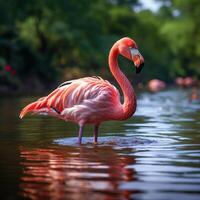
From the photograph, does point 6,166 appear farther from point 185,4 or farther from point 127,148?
point 185,4

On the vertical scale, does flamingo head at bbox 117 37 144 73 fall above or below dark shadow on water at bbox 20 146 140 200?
above

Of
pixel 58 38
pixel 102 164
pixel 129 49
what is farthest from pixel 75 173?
pixel 58 38

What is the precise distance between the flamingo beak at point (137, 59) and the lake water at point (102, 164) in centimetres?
105

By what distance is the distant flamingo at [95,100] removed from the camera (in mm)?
8938

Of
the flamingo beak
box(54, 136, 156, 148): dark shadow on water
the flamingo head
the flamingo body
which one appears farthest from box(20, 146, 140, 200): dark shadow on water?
the flamingo head

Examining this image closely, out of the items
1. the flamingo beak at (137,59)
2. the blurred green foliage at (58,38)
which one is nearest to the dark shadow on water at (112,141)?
the flamingo beak at (137,59)

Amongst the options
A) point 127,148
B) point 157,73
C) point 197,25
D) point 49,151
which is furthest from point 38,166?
point 157,73

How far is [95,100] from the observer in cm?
→ 893

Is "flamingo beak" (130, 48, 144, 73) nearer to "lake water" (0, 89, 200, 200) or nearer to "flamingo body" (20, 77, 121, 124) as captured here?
"flamingo body" (20, 77, 121, 124)

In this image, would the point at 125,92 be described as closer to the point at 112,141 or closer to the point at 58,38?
the point at 112,141

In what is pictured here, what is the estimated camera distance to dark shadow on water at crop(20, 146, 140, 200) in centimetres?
523

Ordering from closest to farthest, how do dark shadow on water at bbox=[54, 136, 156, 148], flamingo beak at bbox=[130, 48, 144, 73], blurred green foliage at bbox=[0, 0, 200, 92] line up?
flamingo beak at bbox=[130, 48, 144, 73] → dark shadow on water at bbox=[54, 136, 156, 148] → blurred green foliage at bbox=[0, 0, 200, 92]

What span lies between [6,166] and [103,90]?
2.61 m

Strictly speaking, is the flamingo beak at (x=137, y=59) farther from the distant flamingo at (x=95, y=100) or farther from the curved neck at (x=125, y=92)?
the curved neck at (x=125, y=92)
